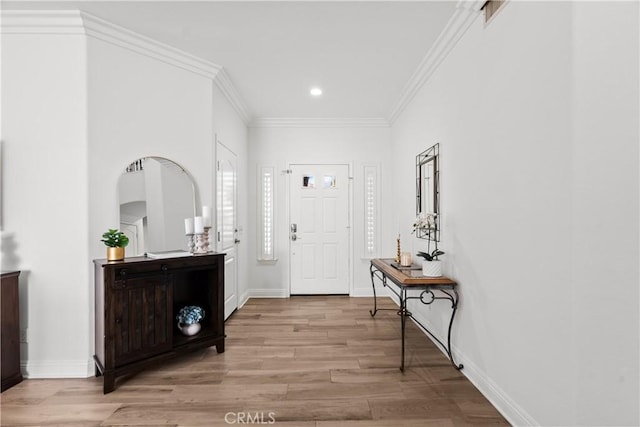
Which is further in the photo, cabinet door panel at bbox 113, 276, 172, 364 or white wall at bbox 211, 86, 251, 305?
white wall at bbox 211, 86, 251, 305

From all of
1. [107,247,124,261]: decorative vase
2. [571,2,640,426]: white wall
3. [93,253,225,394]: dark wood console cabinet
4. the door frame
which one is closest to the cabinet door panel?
[93,253,225,394]: dark wood console cabinet

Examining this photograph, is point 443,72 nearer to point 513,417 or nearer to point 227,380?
point 513,417

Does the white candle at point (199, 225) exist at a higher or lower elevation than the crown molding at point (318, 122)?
lower

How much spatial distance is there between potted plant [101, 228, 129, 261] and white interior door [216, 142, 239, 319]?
1216 millimetres

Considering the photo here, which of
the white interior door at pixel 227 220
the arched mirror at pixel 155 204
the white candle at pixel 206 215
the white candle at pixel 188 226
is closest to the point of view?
the arched mirror at pixel 155 204

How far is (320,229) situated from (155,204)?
8.70 ft

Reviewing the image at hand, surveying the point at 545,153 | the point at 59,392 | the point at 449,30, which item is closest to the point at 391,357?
the point at 545,153

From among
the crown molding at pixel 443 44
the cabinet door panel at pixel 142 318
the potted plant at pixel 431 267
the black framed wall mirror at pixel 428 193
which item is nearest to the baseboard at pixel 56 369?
the cabinet door panel at pixel 142 318

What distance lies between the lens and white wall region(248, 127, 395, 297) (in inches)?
196

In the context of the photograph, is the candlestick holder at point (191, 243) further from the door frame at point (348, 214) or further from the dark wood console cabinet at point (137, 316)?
the door frame at point (348, 214)

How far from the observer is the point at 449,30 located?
8.58 ft

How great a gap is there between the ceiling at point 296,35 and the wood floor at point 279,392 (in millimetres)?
2746

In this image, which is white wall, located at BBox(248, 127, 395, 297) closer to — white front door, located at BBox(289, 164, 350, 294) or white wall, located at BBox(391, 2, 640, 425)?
white front door, located at BBox(289, 164, 350, 294)

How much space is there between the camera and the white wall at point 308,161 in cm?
497
